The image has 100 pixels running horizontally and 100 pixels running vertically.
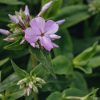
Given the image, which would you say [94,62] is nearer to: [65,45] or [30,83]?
[65,45]

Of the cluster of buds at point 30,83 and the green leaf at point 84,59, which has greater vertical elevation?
the green leaf at point 84,59

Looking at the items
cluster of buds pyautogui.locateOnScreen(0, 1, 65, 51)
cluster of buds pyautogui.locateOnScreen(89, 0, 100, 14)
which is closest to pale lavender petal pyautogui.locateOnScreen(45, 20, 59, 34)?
cluster of buds pyautogui.locateOnScreen(0, 1, 65, 51)

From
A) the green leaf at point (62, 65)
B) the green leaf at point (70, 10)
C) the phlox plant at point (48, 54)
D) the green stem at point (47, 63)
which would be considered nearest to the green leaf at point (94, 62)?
the phlox plant at point (48, 54)

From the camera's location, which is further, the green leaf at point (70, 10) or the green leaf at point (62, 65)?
the green leaf at point (70, 10)

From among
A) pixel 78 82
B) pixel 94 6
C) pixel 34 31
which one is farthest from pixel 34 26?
pixel 94 6

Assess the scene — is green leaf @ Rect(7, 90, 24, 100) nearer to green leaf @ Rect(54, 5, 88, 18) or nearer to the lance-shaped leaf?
the lance-shaped leaf

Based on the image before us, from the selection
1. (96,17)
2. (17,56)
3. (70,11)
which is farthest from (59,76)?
(96,17)

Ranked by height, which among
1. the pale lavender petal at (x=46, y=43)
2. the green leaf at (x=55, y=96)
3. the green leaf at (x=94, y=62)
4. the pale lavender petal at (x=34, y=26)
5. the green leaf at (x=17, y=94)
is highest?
the pale lavender petal at (x=34, y=26)

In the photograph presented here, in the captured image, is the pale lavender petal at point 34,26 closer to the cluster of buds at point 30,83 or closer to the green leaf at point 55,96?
the cluster of buds at point 30,83
